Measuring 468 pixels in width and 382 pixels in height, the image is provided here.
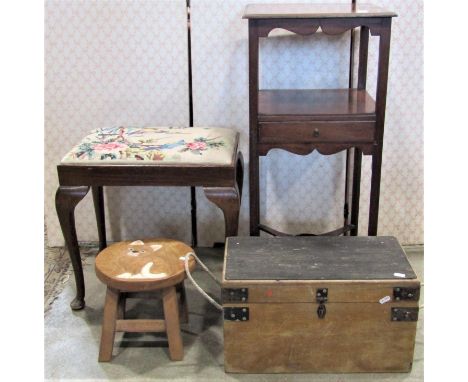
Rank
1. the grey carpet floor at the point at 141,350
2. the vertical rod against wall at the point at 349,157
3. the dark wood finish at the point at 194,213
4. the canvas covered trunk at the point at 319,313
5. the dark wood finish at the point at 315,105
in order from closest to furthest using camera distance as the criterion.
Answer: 1. the canvas covered trunk at the point at 319,313
2. the grey carpet floor at the point at 141,350
3. the dark wood finish at the point at 315,105
4. the vertical rod against wall at the point at 349,157
5. the dark wood finish at the point at 194,213

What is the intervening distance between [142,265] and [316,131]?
0.76 m

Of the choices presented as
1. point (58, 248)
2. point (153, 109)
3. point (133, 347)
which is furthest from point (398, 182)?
point (58, 248)

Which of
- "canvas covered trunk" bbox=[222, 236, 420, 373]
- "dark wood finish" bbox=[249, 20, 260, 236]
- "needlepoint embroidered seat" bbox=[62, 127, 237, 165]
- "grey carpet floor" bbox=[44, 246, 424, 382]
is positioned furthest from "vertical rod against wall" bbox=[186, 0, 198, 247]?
"canvas covered trunk" bbox=[222, 236, 420, 373]

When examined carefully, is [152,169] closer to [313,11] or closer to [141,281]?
[141,281]

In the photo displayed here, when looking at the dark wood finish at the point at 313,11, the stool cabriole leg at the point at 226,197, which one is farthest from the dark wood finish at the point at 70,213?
the dark wood finish at the point at 313,11

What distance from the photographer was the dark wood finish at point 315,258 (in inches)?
81.2

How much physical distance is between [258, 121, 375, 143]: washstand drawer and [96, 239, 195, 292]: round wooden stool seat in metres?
0.51

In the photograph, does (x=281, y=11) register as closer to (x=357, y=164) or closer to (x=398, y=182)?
(x=357, y=164)

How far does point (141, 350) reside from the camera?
2.29 m

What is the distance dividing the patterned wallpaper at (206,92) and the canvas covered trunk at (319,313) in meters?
0.76

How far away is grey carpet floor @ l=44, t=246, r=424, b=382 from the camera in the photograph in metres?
2.14

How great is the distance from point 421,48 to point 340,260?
41.8 inches

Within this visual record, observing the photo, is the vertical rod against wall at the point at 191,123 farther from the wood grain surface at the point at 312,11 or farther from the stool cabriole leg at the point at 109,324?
the stool cabriole leg at the point at 109,324

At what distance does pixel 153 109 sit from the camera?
2.82 metres
